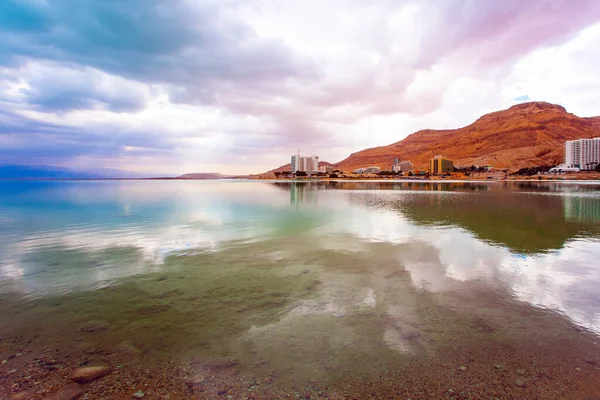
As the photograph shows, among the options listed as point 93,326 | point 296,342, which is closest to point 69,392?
point 93,326

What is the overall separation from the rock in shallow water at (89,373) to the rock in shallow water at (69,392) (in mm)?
199

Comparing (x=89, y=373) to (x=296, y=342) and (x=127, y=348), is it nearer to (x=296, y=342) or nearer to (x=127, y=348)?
(x=127, y=348)

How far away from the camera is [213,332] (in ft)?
32.0

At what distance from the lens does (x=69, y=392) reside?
7031 millimetres

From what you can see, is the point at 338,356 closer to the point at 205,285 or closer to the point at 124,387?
the point at 124,387

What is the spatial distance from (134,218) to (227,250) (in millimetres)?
23230

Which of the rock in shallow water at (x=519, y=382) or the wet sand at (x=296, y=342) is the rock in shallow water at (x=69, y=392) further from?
the rock in shallow water at (x=519, y=382)

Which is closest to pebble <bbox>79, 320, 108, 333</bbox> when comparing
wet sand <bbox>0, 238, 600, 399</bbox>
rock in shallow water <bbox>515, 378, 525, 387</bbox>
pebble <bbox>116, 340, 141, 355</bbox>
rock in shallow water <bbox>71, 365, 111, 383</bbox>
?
wet sand <bbox>0, 238, 600, 399</bbox>

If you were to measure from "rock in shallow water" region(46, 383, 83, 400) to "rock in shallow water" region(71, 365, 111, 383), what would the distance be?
20 centimetres

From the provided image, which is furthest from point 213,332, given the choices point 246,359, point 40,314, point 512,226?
point 512,226

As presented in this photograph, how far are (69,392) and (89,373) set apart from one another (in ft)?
2.20

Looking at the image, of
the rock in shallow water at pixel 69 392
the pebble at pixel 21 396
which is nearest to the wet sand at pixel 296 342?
the pebble at pixel 21 396

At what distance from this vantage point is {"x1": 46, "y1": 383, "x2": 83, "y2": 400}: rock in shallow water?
271 inches

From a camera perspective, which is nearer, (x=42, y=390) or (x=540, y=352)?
(x=42, y=390)
